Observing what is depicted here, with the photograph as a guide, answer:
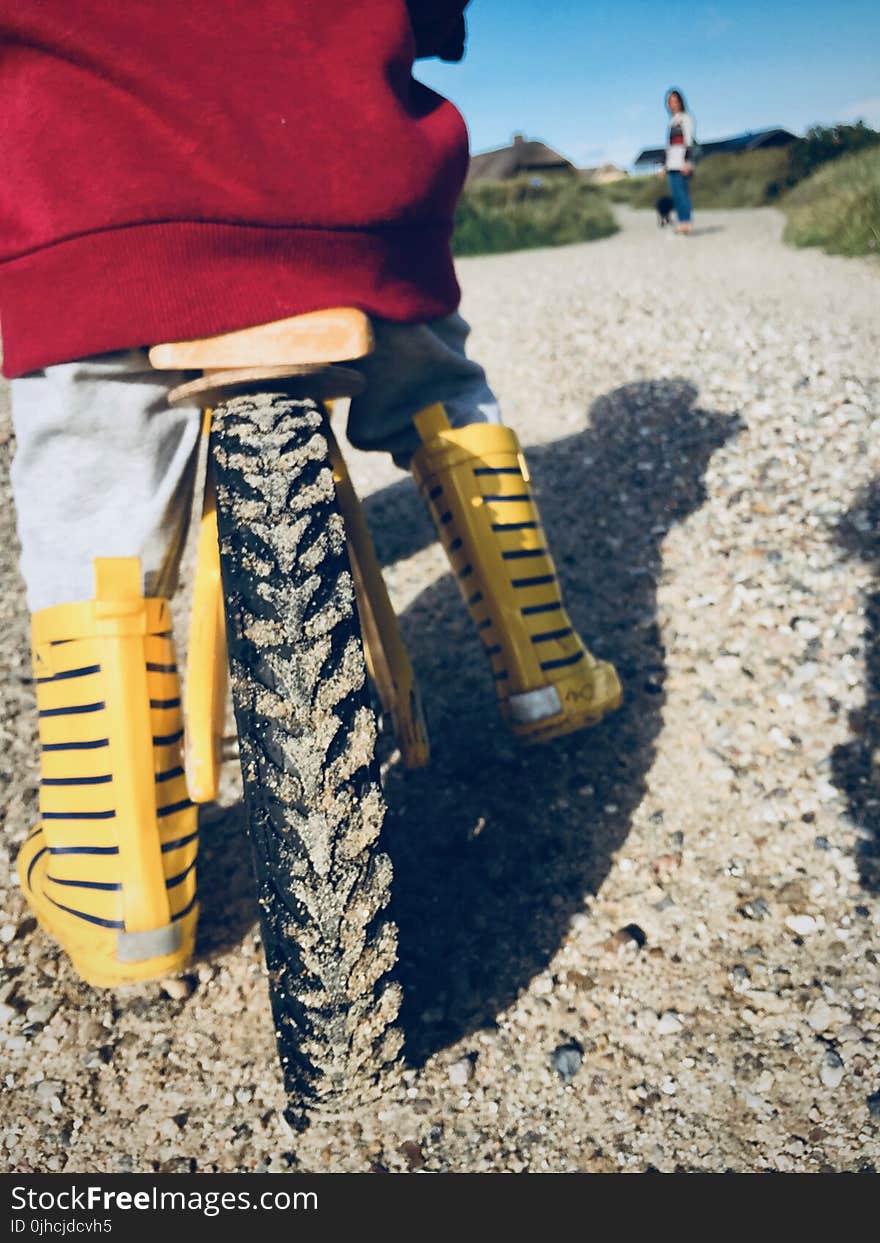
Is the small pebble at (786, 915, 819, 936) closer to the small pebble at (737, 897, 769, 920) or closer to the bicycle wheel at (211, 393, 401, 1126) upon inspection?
the small pebble at (737, 897, 769, 920)

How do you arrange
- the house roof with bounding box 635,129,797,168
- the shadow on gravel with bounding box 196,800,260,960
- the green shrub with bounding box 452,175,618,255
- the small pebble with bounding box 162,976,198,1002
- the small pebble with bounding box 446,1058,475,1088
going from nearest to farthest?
the small pebble with bounding box 446,1058,475,1088 → the small pebble with bounding box 162,976,198,1002 → the shadow on gravel with bounding box 196,800,260,960 → the green shrub with bounding box 452,175,618,255 → the house roof with bounding box 635,129,797,168

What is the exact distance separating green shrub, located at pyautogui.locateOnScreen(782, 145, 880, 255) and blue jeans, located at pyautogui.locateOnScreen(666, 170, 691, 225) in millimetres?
1474

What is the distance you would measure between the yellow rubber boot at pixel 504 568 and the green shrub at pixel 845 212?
6896 millimetres

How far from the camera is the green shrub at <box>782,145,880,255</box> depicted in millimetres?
7508

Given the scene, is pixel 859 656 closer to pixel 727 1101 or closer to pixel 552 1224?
pixel 727 1101

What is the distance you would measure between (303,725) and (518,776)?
104 centimetres

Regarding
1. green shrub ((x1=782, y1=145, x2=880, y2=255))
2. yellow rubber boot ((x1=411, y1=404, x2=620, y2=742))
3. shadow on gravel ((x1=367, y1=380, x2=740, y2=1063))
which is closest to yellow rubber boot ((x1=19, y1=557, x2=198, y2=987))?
shadow on gravel ((x1=367, y1=380, x2=740, y2=1063))

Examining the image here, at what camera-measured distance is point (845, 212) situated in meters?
8.22

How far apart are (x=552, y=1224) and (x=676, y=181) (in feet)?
40.2

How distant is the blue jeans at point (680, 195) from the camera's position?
1118 cm

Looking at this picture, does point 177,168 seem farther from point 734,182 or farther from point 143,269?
point 734,182

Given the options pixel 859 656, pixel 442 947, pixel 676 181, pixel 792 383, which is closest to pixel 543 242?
pixel 676 181

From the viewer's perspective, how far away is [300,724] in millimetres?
1187

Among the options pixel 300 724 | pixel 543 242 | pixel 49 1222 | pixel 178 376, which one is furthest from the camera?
pixel 543 242
